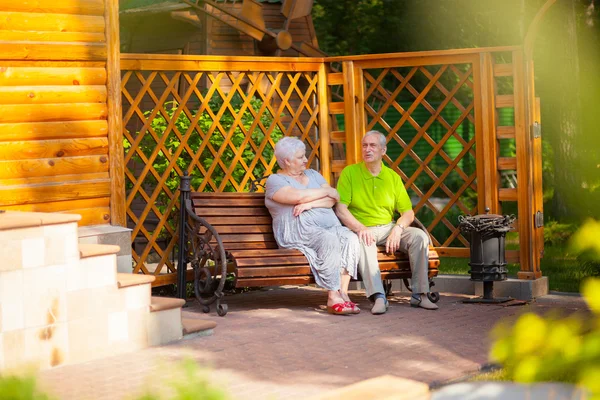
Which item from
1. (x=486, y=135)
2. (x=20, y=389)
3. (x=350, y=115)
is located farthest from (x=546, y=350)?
(x=350, y=115)

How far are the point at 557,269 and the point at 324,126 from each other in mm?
2359

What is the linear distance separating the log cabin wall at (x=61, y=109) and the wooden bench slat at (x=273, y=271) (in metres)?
0.82

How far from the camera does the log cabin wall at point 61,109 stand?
5.55 meters

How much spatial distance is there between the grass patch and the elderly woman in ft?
5.12

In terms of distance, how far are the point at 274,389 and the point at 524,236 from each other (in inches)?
127

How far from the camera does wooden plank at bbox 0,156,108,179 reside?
5.54 m

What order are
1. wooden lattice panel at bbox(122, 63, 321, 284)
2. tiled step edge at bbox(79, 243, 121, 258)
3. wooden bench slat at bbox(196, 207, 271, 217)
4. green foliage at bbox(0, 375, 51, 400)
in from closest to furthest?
1. green foliage at bbox(0, 375, 51, 400)
2. tiled step edge at bbox(79, 243, 121, 258)
3. wooden bench slat at bbox(196, 207, 271, 217)
4. wooden lattice panel at bbox(122, 63, 321, 284)

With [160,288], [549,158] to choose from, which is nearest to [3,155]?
[160,288]

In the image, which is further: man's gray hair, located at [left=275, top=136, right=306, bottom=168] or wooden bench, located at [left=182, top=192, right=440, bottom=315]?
man's gray hair, located at [left=275, top=136, right=306, bottom=168]

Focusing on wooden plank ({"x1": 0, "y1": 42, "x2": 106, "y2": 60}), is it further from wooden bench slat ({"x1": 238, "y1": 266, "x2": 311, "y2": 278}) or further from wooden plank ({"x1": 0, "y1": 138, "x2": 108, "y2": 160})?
wooden bench slat ({"x1": 238, "y1": 266, "x2": 311, "y2": 278})

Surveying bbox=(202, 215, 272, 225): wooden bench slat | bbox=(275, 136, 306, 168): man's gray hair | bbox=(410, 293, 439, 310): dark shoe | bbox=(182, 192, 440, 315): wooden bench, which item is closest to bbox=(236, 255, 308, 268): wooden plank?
bbox=(182, 192, 440, 315): wooden bench

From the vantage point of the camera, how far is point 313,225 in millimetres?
6312

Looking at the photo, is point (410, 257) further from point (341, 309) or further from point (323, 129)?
point (323, 129)

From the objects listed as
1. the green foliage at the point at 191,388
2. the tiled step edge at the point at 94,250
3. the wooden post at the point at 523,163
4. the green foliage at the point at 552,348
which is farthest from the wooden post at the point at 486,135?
the green foliage at the point at 191,388
